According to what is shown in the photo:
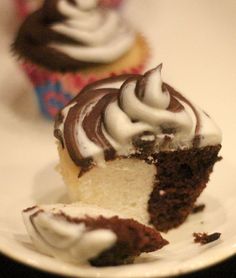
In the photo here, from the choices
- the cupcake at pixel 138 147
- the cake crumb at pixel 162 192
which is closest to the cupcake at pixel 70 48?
the cupcake at pixel 138 147

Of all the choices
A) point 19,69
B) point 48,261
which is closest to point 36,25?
point 19,69

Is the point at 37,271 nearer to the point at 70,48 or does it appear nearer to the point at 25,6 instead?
the point at 70,48

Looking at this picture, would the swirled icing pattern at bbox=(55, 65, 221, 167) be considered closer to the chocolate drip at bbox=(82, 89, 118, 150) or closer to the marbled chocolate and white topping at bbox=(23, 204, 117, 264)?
the chocolate drip at bbox=(82, 89, 118, 150)

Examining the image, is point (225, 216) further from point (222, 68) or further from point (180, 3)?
point (180, 3)

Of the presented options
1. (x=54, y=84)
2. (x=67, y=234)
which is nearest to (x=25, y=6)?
(x=54, y=84)

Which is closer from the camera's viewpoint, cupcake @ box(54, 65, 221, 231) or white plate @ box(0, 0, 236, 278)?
white plate @ box(0, 0, 236, 278)

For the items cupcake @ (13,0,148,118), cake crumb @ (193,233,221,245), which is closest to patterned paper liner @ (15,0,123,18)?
cupcake @ (13,0,148,118)
